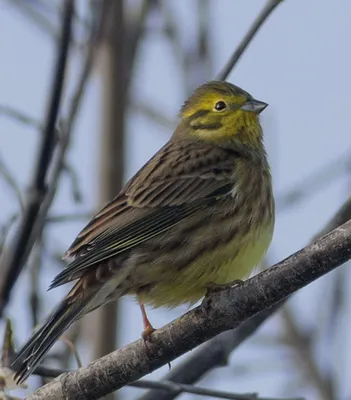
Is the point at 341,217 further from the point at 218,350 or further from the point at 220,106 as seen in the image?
the point at 220,106

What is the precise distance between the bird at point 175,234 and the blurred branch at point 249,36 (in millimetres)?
888

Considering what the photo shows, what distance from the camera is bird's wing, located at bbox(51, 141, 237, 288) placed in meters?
5.20

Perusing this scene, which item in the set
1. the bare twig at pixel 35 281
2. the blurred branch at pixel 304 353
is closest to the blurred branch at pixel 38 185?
the bare twig at pixel 35 281

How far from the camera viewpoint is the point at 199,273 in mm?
5180

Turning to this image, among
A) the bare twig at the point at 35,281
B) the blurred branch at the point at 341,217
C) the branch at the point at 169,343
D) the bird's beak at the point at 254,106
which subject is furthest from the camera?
the bird's beak at the point at 254,106

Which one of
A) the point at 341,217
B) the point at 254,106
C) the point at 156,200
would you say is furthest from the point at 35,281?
the point at 254,106

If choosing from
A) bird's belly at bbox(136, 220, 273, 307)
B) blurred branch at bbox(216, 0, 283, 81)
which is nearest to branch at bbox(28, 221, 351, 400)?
bird's belly at bbox(136, 220, 273, 307)

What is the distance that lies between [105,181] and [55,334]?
196cm

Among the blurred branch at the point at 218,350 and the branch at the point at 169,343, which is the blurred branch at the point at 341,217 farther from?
the branch at the point at 169,343

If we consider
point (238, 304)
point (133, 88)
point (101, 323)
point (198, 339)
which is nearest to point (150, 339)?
point (198, 339)

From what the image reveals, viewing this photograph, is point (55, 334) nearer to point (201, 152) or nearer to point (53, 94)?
point (53, 94)

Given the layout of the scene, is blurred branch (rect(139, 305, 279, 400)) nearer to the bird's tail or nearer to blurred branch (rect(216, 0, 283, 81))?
the bird's tail

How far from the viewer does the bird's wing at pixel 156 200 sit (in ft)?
17.0

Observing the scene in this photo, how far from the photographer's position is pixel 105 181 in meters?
Result: 6.50
